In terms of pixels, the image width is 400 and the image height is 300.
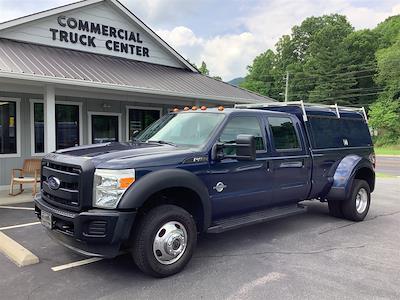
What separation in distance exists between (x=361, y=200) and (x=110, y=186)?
5.18 m

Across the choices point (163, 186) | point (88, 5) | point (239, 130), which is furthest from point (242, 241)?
point (88, 5)

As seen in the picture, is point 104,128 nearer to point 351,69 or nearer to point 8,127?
point 8,127

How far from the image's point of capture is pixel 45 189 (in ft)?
15.3

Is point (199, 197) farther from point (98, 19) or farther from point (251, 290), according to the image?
point (98, 19)

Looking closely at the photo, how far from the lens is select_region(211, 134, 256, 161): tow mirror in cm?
458

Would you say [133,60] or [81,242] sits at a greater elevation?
[133,60]

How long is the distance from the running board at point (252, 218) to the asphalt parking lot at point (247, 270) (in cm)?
40

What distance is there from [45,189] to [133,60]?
9.60 m

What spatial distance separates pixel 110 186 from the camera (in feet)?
13.1

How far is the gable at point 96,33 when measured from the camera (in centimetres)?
1127

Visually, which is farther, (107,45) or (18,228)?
(107,45)

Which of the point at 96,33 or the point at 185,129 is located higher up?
the point at 96,33

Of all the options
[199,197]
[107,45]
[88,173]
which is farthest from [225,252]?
[107,45]

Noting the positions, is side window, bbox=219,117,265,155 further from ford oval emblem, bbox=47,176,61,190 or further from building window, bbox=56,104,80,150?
building window, bbox=56,104,80,150
